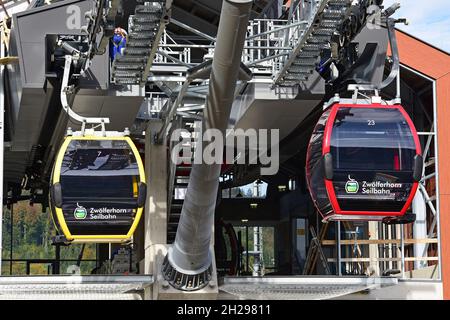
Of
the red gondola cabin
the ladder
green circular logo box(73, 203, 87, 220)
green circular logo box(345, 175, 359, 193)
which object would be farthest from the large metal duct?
the ladder

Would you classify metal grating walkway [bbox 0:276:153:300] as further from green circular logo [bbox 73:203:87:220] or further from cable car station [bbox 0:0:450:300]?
green circular logo [bbox 73:203:87:220]

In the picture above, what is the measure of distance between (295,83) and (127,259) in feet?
27.4

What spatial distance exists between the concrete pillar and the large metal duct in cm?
222

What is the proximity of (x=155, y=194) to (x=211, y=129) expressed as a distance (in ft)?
27.8

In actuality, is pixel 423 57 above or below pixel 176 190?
above

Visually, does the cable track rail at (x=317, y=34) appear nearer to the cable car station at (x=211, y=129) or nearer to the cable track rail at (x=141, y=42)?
the cable car station at (x=211, y=129)

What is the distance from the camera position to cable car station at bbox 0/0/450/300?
15555mm

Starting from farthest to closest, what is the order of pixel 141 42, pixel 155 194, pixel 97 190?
pixel 155 194 < pixel 97 190 < pixel 141 42

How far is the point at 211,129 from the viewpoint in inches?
487

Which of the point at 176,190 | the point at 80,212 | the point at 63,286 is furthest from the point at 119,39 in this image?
the point at 176,190

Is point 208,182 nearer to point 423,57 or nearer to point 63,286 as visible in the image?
point 63,286

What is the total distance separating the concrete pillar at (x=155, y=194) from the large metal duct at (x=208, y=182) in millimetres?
2215

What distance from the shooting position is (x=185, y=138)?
20.5 metres

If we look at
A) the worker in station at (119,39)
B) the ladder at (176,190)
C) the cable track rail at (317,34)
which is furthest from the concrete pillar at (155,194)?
the cable track rail at (317,34)
